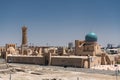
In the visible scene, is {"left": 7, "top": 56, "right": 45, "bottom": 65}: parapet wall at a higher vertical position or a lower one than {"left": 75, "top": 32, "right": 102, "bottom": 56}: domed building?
lower

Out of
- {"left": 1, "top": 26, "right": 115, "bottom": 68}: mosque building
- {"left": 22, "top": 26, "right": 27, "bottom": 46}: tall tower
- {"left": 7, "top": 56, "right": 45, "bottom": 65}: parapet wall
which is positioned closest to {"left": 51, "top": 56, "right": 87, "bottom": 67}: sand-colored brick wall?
{"left": 1, "top": 26, "right": 115, "bottom": 68}: mosque building

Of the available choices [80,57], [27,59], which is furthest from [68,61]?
[27,59]

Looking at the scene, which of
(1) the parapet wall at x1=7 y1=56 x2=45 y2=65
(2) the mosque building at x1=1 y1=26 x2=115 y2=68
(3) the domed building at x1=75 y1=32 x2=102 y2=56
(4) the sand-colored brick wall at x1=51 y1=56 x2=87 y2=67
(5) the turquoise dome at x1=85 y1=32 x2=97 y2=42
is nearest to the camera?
(4) the sand-colored brick wall at x1=51 y1=56 x2=87 y2=67

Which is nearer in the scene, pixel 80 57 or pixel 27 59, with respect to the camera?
pixel 80 57

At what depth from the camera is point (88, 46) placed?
53531mm

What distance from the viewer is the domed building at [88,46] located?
52.6 meters

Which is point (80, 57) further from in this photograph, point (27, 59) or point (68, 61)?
point (27, 59)

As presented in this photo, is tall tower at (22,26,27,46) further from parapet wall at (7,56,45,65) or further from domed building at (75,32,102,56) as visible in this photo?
domed building at (75,32,102,56)

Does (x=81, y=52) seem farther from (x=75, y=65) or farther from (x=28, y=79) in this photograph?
(x=28, y=79)

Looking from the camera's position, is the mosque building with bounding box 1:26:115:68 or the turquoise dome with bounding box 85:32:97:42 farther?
the turquoise dome with bounding box 85:32:97:42

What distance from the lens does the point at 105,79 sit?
30469 millimetres

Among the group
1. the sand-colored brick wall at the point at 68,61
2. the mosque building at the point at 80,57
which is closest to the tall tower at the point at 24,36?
the mosque building at the point at 80,57

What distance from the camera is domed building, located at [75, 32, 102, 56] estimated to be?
52566 millimetres

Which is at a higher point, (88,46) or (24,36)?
(24,36)
